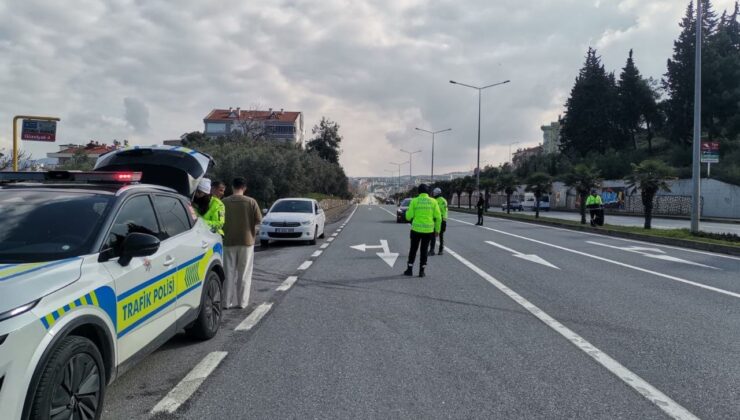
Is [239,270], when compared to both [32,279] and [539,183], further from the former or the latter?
[539,183]

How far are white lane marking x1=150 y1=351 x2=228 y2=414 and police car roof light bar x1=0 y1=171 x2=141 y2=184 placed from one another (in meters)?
1.66

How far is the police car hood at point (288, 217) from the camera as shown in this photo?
16.3 meters

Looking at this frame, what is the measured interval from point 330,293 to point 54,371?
5793 mm

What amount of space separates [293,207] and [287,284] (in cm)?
868

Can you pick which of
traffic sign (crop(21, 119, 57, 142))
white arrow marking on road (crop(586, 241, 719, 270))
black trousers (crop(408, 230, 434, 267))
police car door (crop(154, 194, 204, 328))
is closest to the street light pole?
white arrow marking on road (crop(586, 241, 719, 270))

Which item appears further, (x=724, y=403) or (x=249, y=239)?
(x=249, y=239)

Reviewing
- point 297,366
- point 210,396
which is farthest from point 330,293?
point 210,396

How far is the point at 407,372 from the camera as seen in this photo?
4645 millimetres

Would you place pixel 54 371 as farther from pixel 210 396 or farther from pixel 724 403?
pixel 724 403

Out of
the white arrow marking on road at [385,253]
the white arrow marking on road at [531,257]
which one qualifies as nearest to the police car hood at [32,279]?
the white arrow marking on road at [385,253]

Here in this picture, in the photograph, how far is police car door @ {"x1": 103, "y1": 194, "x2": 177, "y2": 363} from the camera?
11.8 feet

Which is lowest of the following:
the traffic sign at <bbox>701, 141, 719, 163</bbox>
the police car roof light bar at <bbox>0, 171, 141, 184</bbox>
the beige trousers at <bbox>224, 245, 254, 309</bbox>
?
the beige trousers at <bbox>224, 245, 254, 309</bbox>

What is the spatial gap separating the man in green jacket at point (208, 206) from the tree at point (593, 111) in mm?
78409

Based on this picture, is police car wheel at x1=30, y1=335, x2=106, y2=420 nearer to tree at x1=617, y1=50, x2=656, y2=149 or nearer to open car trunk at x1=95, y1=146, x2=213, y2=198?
open car trunk at x1=95, y1=146, x2=213, y2=198
